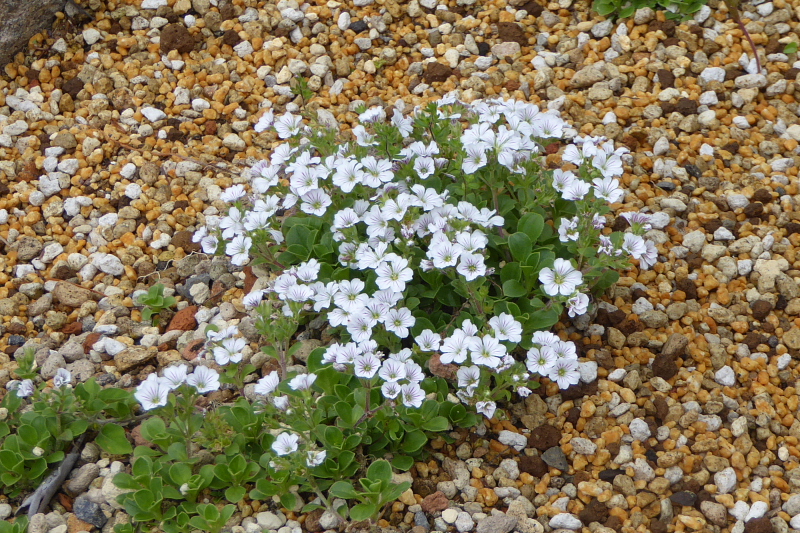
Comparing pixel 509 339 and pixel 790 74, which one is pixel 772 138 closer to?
pixel 790 74

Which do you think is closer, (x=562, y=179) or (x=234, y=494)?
(x=234, y=494)

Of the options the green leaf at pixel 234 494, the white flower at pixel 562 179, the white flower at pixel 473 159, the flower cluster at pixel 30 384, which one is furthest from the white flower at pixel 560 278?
the flower cluster at pixel 30 384

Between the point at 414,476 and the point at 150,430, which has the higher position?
the point at 150,430

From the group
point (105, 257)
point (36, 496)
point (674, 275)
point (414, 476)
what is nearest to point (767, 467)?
point (674, 275)

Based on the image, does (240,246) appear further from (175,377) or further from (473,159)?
(473,159)

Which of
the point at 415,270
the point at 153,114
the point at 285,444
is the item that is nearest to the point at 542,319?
the point at 415,270

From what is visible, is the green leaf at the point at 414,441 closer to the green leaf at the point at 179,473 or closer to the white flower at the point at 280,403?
the white flower at the point at 280,403
